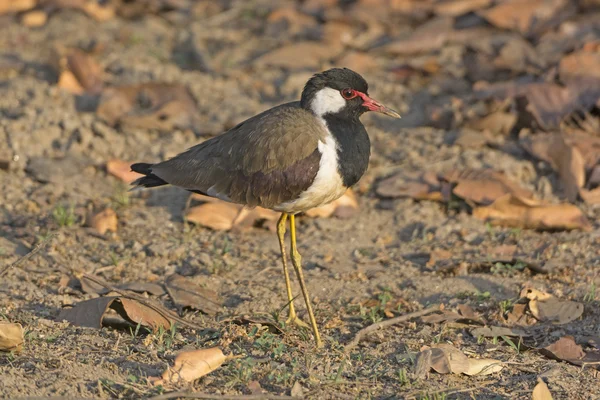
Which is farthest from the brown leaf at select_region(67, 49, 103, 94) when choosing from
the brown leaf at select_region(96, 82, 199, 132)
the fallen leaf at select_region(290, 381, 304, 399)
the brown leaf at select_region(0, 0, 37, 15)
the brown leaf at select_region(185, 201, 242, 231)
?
the fallen leaf at select_region(290, 381, 304, 399)

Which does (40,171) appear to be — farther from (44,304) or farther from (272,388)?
(272,388)

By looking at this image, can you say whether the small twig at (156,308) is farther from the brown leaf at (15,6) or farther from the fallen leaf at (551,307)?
the brown leaf at (15,6)

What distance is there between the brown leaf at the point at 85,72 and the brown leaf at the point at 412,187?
2.96 meters

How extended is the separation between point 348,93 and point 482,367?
5.94 ft

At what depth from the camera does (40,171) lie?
7.08 m

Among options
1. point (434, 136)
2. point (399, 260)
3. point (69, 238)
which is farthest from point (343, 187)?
point (434, 136)

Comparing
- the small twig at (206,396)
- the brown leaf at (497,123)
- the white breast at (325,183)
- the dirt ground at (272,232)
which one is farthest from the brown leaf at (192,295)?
the brown leaf at (497,123)

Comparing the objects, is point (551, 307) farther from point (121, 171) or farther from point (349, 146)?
point (121, 171)

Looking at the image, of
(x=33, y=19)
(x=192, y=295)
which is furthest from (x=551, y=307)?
(x=33, y=19)

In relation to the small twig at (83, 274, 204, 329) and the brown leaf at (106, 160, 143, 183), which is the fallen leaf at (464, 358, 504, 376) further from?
the brown leaf at (106, 160, 143, 183)

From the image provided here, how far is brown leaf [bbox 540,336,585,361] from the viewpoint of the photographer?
4.79m

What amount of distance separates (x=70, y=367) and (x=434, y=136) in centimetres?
420

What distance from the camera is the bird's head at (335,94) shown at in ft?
17.7

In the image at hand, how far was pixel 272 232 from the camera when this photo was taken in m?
6.62
